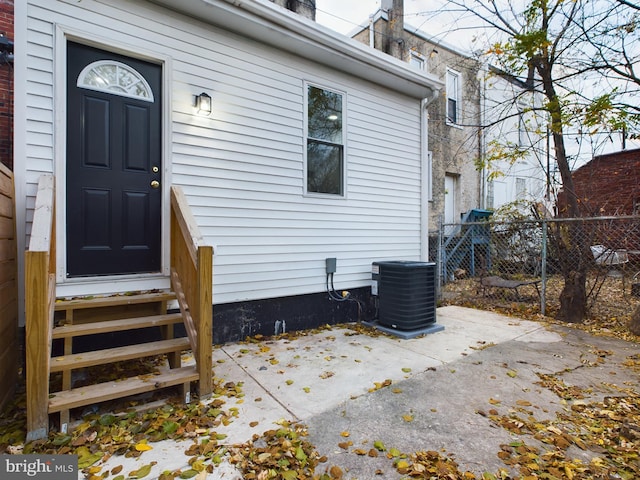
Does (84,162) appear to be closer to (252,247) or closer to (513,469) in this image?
(252,247)

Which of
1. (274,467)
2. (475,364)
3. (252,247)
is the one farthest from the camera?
(252,247)

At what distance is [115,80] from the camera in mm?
3133

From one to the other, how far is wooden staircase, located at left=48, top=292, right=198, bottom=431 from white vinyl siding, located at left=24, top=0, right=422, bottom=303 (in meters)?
0.86

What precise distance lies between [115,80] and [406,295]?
3.81 m

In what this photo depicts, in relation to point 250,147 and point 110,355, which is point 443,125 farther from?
point 110,355

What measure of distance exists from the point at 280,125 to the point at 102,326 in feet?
9.34

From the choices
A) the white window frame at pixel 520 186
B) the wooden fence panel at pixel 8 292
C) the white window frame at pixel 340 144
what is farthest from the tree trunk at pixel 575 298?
the white window frame at pixel 520 186

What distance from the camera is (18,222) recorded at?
2.67 m

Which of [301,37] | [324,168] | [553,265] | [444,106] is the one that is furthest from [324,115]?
[444,106]

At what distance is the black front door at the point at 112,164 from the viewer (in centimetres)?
294

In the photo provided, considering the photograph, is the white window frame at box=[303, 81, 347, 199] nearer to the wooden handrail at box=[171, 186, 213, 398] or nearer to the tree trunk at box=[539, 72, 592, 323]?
the wooden handrail at box=[171, 186, 213, 398]

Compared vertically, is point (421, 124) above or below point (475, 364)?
above

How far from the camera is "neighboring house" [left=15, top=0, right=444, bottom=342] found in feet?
9.38

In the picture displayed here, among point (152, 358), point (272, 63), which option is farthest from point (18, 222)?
point (272, 63)
